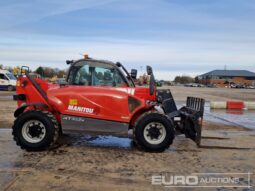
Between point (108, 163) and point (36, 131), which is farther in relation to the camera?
point (36, 131)

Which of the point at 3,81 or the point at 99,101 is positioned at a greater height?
the point at 3,81

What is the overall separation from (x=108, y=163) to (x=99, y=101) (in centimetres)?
161

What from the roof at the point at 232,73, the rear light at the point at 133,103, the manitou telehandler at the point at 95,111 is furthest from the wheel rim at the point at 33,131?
the roof at the point at 232,73

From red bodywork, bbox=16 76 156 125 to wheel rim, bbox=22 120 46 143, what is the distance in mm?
500

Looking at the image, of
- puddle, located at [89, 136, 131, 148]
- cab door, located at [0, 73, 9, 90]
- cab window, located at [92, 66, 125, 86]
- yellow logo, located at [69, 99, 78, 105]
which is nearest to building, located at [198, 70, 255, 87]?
cab door, located at [0, 73, 9, 90]

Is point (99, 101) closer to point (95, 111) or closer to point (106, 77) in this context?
point (95, 111)

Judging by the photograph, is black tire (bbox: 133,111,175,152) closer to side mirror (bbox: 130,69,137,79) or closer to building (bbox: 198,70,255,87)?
side mirror (bbox: 130,69,137,79)

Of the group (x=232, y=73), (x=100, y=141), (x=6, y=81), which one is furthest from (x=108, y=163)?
(x=232, y=73)

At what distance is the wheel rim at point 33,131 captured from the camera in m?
8.62

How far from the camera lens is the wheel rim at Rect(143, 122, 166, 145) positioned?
8641mm

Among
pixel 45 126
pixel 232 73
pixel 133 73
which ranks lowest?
pixel 45 126

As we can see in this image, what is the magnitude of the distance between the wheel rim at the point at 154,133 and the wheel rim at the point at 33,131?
231cm

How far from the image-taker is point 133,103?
8.73 metres

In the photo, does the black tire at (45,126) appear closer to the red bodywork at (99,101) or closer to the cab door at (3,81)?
the red bodywork at (99,101)
